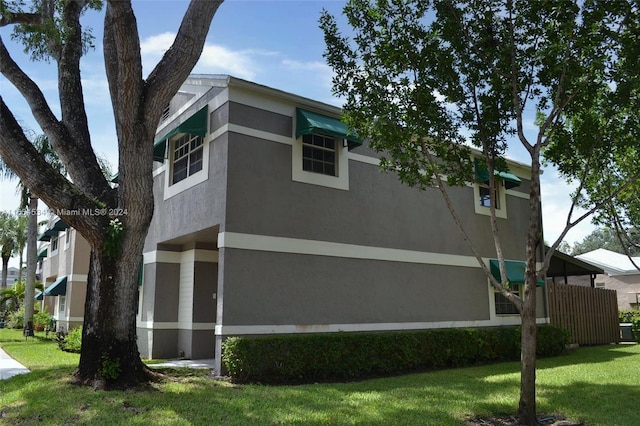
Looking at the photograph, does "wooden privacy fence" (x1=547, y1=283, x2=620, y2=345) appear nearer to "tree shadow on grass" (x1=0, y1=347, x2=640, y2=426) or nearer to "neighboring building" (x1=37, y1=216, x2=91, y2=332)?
"tree shadow on grass" (x1=0, y1=347, x2=640, y2=426)

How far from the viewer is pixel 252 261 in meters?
12.5

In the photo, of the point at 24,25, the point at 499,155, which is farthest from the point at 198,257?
the point at 499,155

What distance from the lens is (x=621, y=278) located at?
124 feet

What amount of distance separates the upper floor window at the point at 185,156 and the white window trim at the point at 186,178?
0.12m

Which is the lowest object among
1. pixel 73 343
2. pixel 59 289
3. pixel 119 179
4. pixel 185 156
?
pixel 73 343

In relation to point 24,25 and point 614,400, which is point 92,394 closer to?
point 24,25

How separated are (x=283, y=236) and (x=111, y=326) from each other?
4564 millimetres

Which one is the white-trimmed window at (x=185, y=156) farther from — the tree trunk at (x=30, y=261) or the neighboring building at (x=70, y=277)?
the tree trunk at (x=30, y=261)

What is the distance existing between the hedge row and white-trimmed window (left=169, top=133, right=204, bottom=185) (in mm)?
5351

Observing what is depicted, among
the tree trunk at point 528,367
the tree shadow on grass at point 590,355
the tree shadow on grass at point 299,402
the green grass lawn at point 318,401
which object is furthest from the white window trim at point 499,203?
the tree trunk at point 528,367

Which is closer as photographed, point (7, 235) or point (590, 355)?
point (590, 355)

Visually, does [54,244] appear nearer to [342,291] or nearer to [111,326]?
[342,291]

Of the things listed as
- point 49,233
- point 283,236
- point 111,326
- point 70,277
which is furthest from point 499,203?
point 49,233

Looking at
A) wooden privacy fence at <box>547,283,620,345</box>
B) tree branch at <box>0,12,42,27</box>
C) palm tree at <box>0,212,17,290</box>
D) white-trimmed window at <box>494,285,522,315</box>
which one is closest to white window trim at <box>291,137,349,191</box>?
tree branch at <box>0,12,42,27</box>
